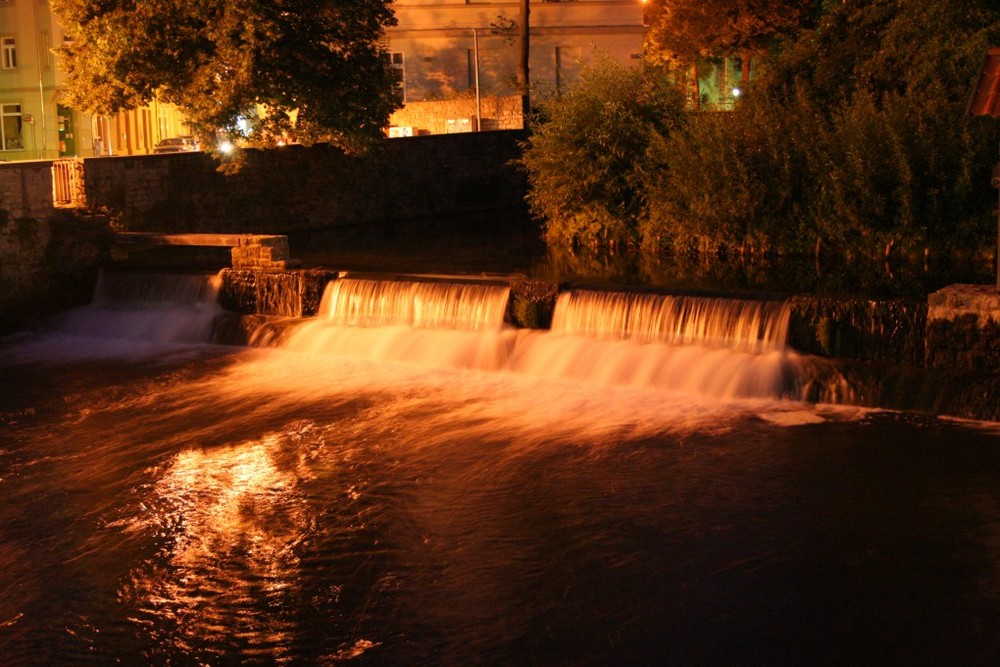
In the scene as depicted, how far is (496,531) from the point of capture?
9742 millimetres

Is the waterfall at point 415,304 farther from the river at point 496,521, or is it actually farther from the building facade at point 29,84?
the building facade at point 29,84

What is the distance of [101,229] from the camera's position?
21609 millimetres

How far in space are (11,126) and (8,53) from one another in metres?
2.99

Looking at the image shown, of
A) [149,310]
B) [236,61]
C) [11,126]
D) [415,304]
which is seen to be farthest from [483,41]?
[415,304]

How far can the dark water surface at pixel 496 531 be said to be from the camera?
7.87 m

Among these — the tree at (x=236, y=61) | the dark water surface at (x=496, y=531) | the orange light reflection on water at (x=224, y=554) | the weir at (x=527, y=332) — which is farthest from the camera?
the tree at (x=236, y=61)

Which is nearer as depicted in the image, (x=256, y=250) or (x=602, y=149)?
(x=256, y=250)

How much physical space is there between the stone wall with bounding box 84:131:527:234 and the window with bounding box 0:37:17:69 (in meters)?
25.9

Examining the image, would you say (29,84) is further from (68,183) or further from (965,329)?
(965,329)

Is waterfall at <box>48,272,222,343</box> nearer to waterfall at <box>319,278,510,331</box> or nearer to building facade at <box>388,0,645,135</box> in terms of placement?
waterfall at <box>319,278,510,331</box>

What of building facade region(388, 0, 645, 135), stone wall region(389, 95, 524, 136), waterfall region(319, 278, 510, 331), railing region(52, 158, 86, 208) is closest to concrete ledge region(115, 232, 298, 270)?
waterfall region(319, 278, 510, 331)

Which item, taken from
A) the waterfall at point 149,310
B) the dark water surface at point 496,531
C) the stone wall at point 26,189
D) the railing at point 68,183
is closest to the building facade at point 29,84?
the railing at point 68,183

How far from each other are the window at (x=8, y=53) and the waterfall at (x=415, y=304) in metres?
37.8

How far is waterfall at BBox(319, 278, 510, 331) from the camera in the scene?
16656 millimetres
